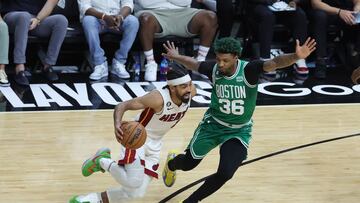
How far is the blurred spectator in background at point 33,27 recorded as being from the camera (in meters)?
8.05

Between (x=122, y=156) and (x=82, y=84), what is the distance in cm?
353

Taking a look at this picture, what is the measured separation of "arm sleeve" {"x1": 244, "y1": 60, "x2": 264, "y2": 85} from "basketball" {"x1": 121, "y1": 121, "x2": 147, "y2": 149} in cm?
83

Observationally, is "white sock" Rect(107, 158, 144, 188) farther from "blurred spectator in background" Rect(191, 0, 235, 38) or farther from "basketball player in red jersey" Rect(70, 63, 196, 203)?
"blurred spectator in background" Rect(191, 0, 235, 38)

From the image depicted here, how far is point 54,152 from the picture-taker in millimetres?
6086

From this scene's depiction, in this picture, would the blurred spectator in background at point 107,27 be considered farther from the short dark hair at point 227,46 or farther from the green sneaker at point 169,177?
the short dark hair at point 227,46

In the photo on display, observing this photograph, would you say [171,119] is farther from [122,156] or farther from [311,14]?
[311,14]

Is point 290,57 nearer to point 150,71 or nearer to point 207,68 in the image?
point 207,68

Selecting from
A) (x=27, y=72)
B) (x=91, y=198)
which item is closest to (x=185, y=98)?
(x=91, y=198)

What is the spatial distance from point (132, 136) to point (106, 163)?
47 cm

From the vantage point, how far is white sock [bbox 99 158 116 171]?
190 inches

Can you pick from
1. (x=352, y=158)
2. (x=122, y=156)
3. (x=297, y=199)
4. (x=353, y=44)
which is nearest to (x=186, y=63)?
(x=122, y=156)

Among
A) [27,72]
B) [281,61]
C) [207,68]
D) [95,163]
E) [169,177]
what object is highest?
[281,61]

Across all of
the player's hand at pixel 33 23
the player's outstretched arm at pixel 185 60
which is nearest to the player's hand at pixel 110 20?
the player's hand at pixel 33 23

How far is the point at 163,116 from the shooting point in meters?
4.88
